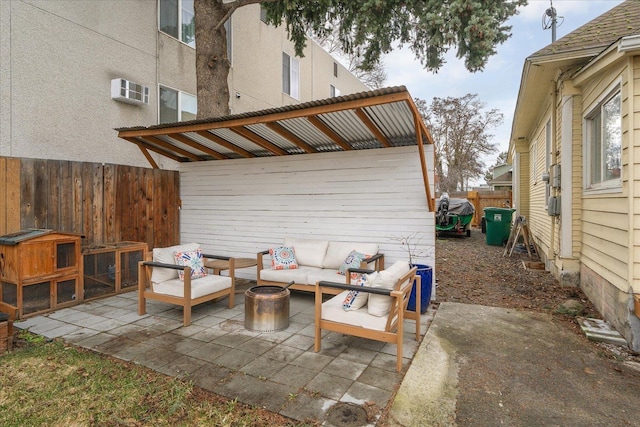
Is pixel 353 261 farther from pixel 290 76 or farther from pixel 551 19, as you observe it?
pixel 290 76

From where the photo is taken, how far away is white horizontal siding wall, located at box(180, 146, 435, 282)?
5.23m

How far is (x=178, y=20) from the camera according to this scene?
7664 millimetres

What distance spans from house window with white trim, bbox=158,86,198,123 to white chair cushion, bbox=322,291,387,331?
6.23 meters

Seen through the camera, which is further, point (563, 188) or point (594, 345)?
point (563, 188)

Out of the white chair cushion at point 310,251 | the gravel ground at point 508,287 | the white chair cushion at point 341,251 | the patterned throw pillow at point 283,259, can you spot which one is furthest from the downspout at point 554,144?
the patterned throw pillow at point 283,259

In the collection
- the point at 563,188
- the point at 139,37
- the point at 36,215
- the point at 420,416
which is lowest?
the point at 420,416

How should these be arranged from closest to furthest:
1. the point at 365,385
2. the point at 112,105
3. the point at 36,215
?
the point at 365,385, the point at 36,215, the point at 112,105

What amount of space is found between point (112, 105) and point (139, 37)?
159cm

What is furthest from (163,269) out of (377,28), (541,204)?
(541,204)

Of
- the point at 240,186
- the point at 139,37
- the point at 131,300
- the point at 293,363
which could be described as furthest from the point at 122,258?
the point at 139,37

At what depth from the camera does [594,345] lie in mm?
3434

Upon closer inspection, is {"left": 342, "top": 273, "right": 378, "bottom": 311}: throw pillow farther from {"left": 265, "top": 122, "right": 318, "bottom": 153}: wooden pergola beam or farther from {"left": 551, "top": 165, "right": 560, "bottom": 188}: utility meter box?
{"left": 551, "top": 165, "right": 560, "bottom": 188}: utility meter box

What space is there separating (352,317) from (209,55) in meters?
5.95

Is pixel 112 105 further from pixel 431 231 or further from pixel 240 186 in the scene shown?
pixel 431 231
